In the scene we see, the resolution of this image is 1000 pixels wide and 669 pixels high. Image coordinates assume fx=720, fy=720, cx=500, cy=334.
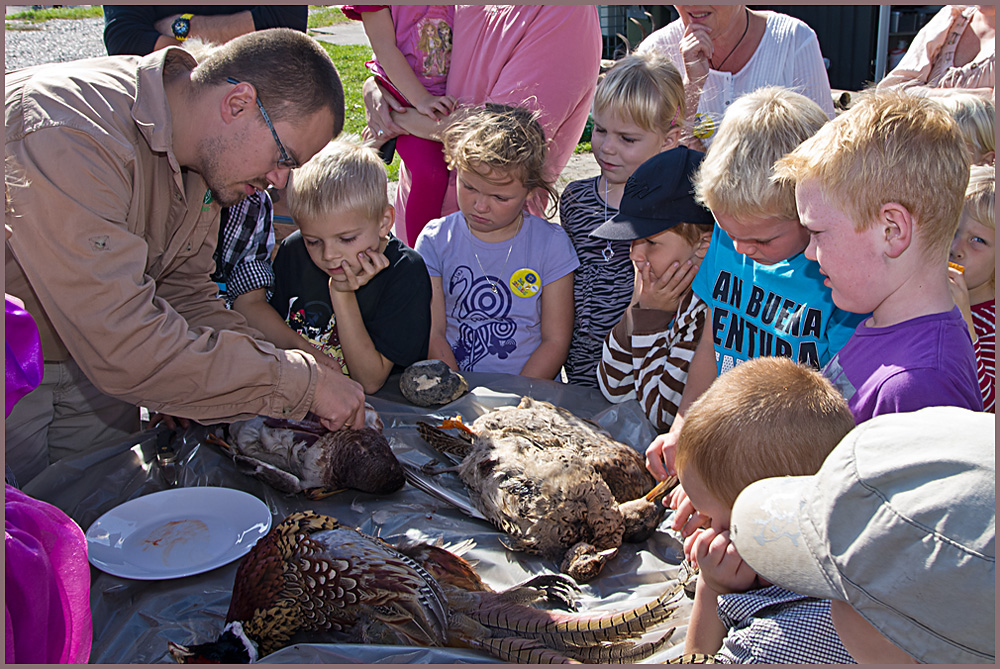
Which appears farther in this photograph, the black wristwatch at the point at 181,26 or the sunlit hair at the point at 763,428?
the black wristwatch at the point at 181,26

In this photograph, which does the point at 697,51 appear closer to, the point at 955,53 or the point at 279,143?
the point at 955,53

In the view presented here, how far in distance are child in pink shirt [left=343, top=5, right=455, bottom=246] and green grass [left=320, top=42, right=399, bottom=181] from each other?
2948 mm

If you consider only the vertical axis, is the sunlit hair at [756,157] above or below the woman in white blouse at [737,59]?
below

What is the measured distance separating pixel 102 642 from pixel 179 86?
175 centimetres

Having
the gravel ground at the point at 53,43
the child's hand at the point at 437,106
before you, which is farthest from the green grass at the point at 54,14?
the child's hand at the point at 437,106

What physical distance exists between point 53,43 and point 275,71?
2137cm

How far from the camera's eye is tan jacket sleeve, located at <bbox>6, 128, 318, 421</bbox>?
2041mm

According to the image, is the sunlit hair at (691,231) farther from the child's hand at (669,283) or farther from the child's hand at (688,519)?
the child's hand at (688,519)

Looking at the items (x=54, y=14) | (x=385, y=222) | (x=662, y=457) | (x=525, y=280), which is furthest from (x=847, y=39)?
(x=54, y=14)

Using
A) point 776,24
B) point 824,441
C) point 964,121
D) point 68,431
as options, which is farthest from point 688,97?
point 68,431

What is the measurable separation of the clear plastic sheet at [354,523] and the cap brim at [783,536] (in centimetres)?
68

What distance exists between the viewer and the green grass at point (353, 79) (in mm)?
10318

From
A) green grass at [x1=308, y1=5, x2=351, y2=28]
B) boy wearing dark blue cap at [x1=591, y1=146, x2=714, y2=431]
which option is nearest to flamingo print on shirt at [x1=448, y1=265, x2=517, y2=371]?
boy wearing dark blue cap at [x1=591, y1=146, x2=714, y2=431]

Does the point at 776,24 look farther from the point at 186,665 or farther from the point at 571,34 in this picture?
the point at 186,665
